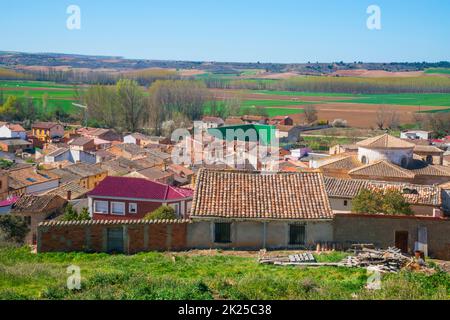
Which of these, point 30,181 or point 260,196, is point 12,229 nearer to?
point 260,196

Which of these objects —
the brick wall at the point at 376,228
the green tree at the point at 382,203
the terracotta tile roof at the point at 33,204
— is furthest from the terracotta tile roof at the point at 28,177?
the brick wall at the point at 376,228

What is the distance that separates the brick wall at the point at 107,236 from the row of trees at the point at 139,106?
A: 49000mm

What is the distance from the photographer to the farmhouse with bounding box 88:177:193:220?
2220cm

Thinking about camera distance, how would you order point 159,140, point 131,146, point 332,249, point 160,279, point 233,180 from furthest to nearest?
point 159,140 → point 131,146 → point 233,180 → point 332,249 → point 160,279

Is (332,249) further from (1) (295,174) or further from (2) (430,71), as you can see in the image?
(2) (430,71)

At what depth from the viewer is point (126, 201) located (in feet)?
73.0

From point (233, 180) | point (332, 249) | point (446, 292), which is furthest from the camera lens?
point (233, 180)

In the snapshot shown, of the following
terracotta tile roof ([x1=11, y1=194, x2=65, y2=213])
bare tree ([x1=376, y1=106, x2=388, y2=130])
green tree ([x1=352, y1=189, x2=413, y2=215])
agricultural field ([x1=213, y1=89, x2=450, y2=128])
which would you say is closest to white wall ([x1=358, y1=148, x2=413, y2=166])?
green tree ([x1=352, y1=189, x2=413, y2=215])

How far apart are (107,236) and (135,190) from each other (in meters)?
7.94

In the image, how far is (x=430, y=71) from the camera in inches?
6900

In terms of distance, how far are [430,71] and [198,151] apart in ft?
484

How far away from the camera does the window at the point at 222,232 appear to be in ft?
49.3

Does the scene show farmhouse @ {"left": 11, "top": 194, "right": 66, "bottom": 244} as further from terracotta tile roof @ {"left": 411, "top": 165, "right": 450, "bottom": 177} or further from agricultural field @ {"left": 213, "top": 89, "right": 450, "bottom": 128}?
agricultural field @ {"left": 213, "top": 89, "right": 450, "bottom": 128}
